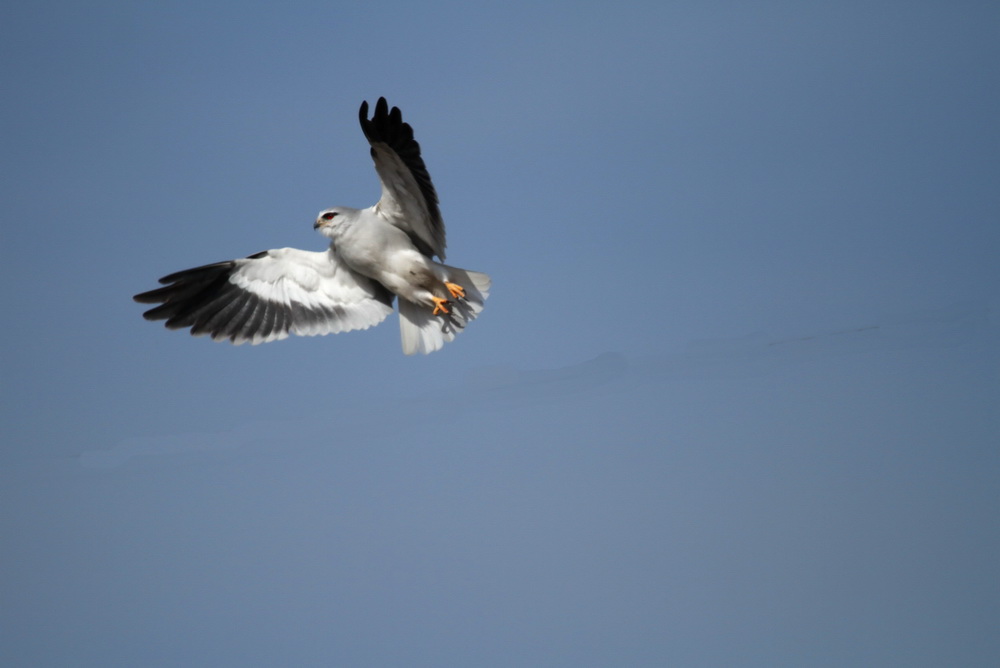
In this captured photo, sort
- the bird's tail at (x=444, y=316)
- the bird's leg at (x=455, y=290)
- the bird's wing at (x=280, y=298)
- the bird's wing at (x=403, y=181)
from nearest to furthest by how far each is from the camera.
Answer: the bird's wing at (x=403, y=181) < the bird's leg at (x=455, y=290) < the bird's tail at (x=444, y=316) < the bird's wing at (x=280, y=298)

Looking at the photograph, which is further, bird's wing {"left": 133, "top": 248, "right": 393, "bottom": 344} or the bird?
bird's wing {"left": 133, "top": 248, "right": 393, "bottom": 344}

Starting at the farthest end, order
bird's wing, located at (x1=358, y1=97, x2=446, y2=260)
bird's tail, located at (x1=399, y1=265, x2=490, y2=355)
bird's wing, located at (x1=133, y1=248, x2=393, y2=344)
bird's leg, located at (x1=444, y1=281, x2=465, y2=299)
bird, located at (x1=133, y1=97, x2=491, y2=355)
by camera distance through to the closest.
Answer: bird's wing, located at (x1=133, y1=248, x2=393, y2=344) < bird's tail, located at (x1=399, y1=265, x2=490, y2=355) < bird's leg, located at (x1=444, y1=281, x2=465, y2=299) < bird, located at (x1=133, y1=97, x2=491, y2=355) < bird's wing, located at (x1=358, y1=97, x2=446, y2=260)

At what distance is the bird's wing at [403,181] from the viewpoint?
34.2 ft

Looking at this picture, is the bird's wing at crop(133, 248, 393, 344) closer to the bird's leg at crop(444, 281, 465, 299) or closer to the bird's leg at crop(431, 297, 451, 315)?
the bird's leg at crop(431, 297, 451, 315)

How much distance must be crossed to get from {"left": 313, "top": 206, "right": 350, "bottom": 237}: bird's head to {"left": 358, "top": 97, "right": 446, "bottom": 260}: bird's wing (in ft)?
1.42

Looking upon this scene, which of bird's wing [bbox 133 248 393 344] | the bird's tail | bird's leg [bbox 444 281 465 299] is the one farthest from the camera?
bird's wing [bbox 133 248 393 344]

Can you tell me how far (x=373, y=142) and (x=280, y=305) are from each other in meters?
2.72

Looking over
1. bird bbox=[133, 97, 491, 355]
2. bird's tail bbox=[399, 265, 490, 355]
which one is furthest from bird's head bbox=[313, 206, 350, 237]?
bird's tail bbox=[399, 265, 490, 355]

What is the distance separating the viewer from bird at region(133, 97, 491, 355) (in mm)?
10969

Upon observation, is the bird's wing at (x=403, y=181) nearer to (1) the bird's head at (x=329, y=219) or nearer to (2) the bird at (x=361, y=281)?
(2) the bird at (x=361, y=281)

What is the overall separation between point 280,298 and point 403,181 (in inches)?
93.8

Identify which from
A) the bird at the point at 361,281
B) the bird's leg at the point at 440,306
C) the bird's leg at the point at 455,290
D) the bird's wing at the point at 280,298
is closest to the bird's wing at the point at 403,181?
the bird at the point at 361,281

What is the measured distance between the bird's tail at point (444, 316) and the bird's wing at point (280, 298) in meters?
0.56

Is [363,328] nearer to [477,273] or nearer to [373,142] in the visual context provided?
[477,273]
